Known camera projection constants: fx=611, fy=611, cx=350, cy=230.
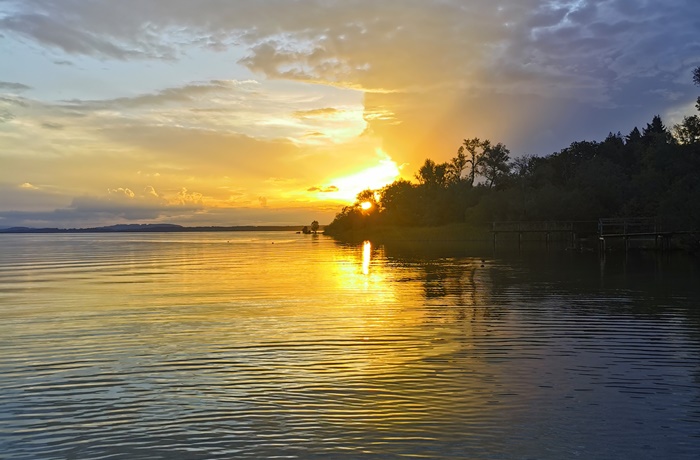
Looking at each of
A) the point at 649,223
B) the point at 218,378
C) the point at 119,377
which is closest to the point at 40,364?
the point at 119,377

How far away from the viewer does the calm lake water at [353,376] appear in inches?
385

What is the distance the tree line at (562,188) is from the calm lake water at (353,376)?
36.7m

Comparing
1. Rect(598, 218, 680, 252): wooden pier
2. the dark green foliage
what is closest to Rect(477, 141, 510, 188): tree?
the dark green foliage

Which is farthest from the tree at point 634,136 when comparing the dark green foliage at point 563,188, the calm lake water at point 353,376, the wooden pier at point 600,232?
the calm lake water at point 353,376

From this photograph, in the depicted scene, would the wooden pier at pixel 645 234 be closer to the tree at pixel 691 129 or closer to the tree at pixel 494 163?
the tree at pixel 691 129

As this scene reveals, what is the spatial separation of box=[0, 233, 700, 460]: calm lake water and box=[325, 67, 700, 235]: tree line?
36704mm

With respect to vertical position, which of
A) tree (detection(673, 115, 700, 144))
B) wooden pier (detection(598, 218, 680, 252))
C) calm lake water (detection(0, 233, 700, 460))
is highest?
tree (detection(673, 115, 700, 144))

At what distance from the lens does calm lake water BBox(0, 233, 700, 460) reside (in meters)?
9.77

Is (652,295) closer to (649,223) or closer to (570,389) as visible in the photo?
(570,389)

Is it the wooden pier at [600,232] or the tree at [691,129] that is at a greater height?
the tree at [691,129]

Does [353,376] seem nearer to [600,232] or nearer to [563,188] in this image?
[600,232]

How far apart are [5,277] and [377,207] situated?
406ft

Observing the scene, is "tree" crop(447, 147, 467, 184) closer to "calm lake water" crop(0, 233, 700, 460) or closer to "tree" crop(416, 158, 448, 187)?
"tree" crop(416, 158, 448, 187)

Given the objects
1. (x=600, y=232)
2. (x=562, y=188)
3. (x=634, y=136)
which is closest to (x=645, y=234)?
(x=600, y=232)
